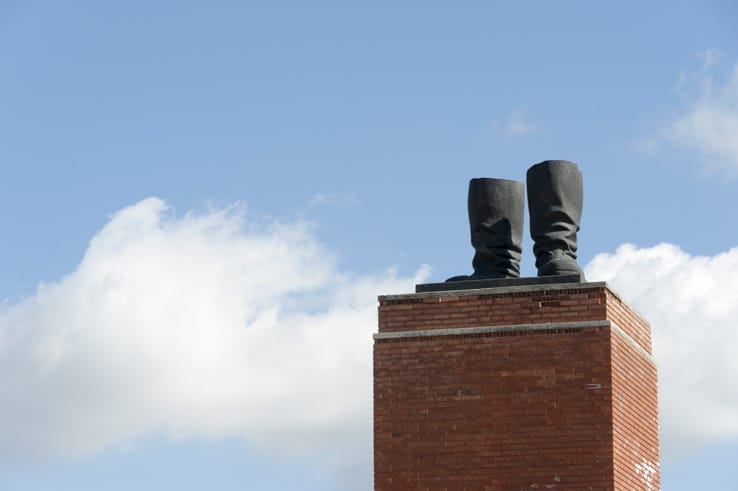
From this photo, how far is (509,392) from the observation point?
15648 millimetres

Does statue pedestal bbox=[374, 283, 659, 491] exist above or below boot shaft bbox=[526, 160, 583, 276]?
below

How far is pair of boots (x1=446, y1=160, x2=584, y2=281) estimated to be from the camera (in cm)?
1645

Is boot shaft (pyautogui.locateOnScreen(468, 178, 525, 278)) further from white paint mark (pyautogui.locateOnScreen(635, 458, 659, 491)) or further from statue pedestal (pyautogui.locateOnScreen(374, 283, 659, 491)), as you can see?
white paint mark (pyautogui.locateOnScreen(635, 458, 659, 491))

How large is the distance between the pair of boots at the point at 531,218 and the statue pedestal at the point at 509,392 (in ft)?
2.01

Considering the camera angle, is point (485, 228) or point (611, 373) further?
point (485, 228)

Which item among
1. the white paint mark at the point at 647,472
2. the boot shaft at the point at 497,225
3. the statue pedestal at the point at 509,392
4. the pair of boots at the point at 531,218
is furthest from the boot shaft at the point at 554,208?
the white paint mark at the point at 647,472

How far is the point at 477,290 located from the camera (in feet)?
52.7

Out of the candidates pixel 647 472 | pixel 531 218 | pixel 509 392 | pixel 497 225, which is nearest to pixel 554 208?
pixel 531 218

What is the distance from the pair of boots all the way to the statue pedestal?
612 millimetres

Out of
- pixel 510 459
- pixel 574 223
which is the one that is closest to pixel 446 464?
pixel 510 459

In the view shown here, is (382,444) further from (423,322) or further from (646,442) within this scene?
(646,442)

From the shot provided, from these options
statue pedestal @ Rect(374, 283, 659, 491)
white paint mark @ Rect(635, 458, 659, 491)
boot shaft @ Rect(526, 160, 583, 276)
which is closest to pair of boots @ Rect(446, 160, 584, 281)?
boot shaft @ Rect(526, 160, 583, 276)

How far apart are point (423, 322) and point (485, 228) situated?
1.26 metres

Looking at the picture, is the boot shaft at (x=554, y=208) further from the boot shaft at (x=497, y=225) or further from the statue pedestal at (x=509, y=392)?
the statue pedestal at (x=509, y=392)
